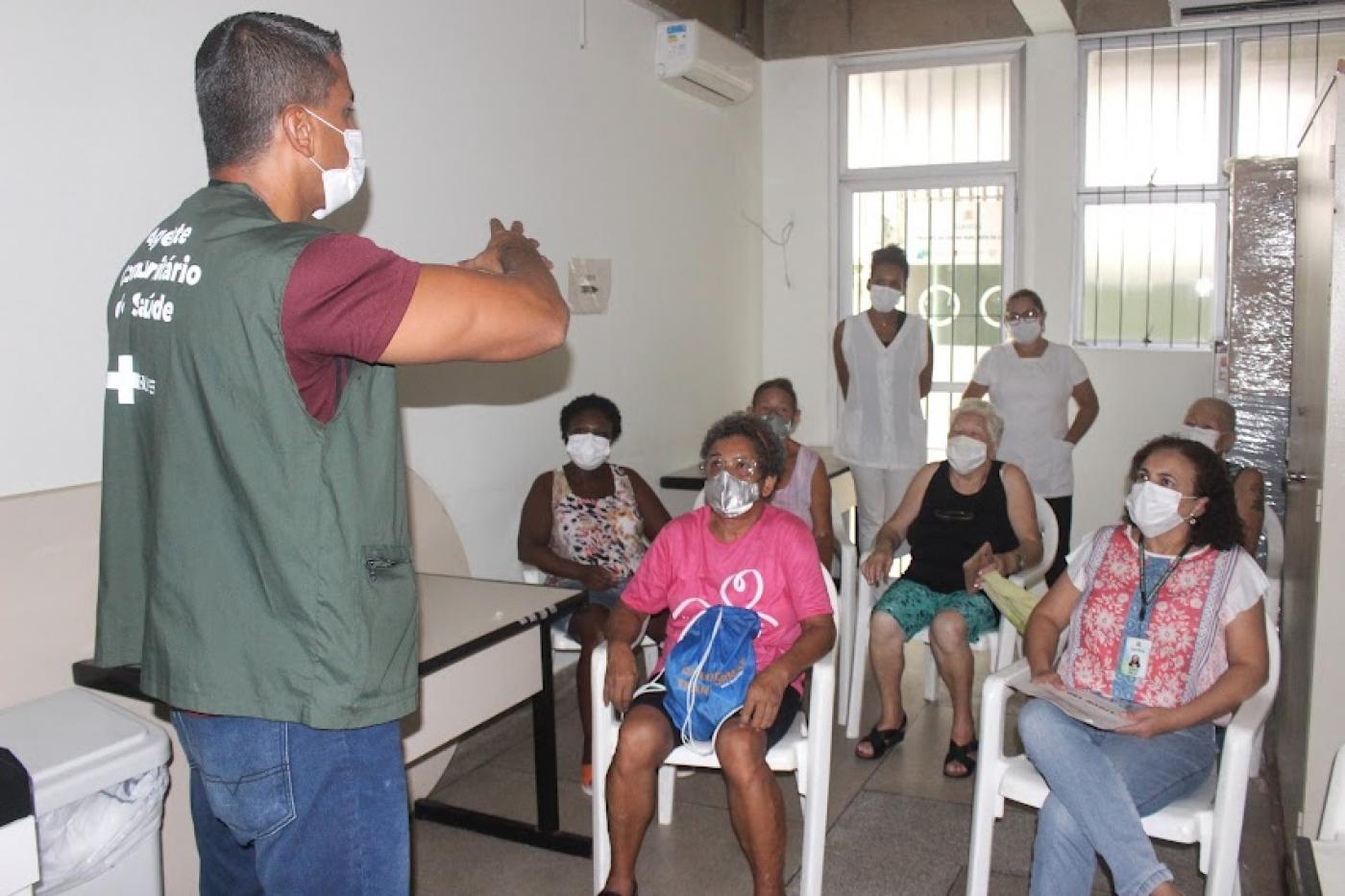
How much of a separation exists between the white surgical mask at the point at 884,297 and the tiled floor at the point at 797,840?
79.0 inches

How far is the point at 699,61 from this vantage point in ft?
16.5

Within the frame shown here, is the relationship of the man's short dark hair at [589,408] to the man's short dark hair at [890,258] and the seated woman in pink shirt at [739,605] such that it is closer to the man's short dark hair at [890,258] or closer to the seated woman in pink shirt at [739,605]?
the seated woman in pink shirt at [739,605]

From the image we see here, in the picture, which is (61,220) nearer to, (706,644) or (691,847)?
(706,644)

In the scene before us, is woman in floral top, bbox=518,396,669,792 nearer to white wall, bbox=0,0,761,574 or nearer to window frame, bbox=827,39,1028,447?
white wall, bbox=0,0,761,574

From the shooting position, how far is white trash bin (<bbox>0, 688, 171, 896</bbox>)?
179 cm

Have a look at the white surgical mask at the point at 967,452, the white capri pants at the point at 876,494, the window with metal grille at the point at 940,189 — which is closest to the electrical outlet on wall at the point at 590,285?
the white capri pants at the point at 876,494

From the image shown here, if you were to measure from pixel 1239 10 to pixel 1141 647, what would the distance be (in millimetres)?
3345

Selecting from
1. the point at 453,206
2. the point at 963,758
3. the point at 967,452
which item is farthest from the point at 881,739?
the point at 453,206

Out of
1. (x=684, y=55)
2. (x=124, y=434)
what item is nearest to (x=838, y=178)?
(x=684, y=55)

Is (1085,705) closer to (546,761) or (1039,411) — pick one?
(546,761)

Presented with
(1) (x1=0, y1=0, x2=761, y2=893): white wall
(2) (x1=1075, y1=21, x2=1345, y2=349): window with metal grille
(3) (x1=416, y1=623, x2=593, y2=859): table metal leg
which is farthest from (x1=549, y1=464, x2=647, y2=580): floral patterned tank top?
(2) (x1=1075, y1=21, x2=1345, y2=349): window with metal grille

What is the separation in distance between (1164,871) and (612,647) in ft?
4.06

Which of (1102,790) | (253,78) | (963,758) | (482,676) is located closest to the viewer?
(253,78)

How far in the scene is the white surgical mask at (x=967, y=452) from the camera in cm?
371
